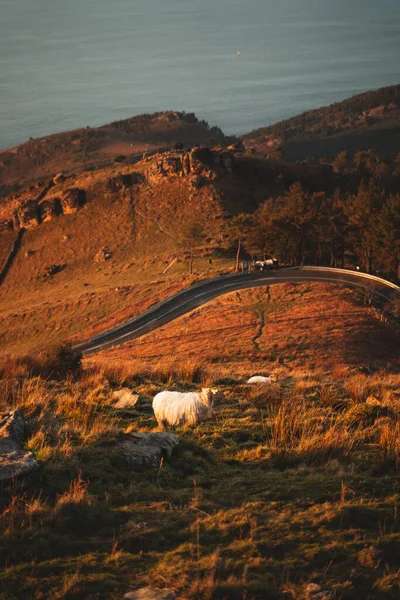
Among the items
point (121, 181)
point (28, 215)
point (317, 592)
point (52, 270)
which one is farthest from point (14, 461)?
point (28, 215)

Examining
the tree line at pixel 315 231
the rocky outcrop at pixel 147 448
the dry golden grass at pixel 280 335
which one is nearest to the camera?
the rocky outcrop at pixel 147 448

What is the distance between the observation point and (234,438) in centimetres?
1007

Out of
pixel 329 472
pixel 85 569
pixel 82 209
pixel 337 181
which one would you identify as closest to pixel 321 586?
pixel 85 569

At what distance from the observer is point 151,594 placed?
211 inches

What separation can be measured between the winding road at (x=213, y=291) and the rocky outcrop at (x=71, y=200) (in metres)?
43.7

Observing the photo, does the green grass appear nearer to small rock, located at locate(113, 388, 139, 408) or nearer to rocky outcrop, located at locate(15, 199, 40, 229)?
small rock, located at locate(113, 388, 139, 408)

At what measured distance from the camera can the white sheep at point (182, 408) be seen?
10672mm

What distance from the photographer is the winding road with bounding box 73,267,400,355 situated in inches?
2031

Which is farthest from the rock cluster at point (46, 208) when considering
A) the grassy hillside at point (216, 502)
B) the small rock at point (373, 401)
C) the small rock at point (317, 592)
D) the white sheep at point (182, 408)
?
the small rock at point (317, 592)

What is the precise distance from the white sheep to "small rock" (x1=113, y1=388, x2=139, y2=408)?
975mm

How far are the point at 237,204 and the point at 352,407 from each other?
79249 millimetres

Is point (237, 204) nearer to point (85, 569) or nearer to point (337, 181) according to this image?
point (337, 181)

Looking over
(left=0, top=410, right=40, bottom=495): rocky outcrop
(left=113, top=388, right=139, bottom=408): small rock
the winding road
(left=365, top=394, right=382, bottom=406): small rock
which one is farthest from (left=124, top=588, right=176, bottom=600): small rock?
the winding road

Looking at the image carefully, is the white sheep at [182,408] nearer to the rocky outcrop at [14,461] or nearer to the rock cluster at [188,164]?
the rocky outcrop at [14,461]
